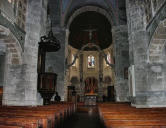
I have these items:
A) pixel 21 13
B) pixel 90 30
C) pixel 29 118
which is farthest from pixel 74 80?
pixel 29 118

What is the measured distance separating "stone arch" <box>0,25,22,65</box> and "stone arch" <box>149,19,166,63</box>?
6.53m

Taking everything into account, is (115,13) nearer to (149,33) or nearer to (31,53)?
(149,33)

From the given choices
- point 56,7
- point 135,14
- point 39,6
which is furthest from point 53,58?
point 135,14

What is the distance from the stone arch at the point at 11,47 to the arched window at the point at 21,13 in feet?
3.36

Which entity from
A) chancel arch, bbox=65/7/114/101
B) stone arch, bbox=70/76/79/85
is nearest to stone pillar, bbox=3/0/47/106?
chancel arch, bbox=65/7/114/101

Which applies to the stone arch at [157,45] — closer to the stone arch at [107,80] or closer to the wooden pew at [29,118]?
the wooden pew at [29,118]

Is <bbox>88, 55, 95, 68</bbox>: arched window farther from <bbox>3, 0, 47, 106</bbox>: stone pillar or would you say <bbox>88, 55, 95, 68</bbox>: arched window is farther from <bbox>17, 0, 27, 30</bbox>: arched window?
<bbox>17, 0, 27, 30</bbox>: arched window

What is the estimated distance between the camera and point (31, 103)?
26.5 feet

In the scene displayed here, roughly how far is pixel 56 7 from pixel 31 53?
361 inches

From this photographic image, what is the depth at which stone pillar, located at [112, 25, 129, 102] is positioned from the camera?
14.2 metres

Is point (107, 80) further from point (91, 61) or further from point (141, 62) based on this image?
point (141, 62)

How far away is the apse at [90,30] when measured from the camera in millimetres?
21663

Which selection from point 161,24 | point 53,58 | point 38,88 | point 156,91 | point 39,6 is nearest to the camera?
point 161,24

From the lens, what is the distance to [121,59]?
1474 cm
